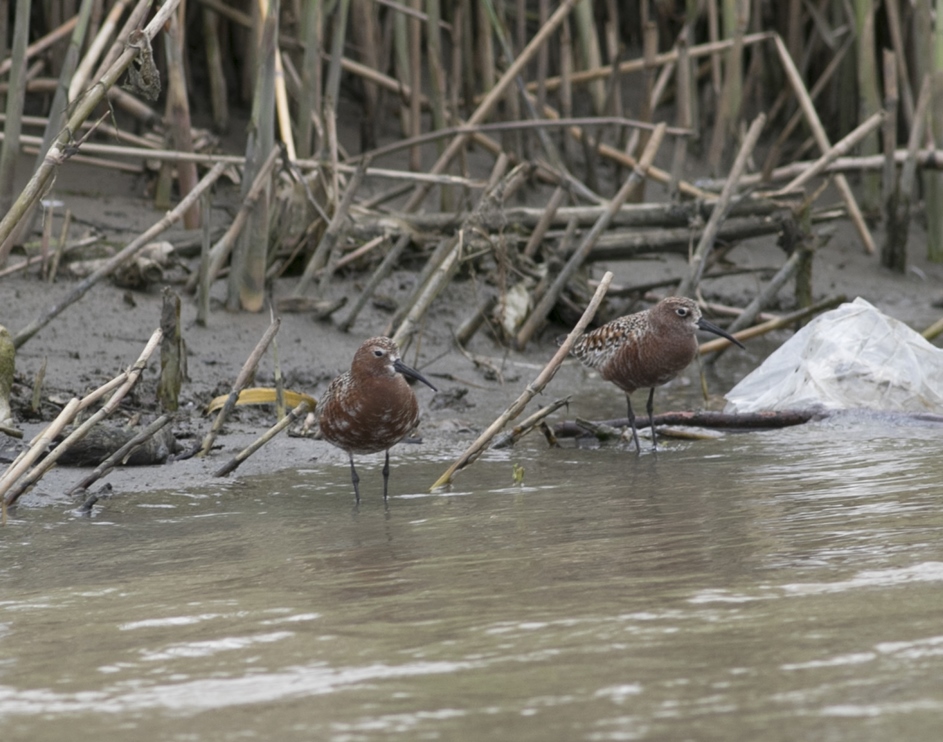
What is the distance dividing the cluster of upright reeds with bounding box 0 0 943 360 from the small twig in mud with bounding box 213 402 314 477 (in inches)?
52.6

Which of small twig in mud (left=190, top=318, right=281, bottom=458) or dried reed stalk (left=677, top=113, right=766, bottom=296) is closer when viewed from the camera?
small twig in mud (left=190, top=318, right=281, bottom=458)

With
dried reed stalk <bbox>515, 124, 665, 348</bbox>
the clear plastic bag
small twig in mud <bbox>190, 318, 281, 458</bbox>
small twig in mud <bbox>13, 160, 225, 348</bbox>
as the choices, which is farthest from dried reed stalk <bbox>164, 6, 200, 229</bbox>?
the clear plastic bag

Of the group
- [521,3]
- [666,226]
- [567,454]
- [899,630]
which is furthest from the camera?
[521,3]

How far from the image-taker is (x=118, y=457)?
541 centimetres

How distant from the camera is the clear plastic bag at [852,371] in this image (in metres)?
7.08

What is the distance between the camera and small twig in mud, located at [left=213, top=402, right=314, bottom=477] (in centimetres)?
564

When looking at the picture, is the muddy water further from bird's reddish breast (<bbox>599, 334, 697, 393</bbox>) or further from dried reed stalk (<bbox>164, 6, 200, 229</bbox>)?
dried reed stalk (<bbox>164, 6, 200, 229</bbox>)

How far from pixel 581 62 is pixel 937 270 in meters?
3.50

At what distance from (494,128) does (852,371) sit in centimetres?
294

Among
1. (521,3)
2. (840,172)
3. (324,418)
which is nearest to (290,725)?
(324,418)

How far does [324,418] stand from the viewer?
19.6 ft

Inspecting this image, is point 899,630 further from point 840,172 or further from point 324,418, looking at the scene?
point 840,172

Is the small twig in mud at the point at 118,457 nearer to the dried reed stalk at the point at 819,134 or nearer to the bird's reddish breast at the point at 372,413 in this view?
the bird's reddish breast at the point at 372,413

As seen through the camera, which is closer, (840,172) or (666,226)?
(666,226)
